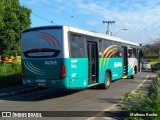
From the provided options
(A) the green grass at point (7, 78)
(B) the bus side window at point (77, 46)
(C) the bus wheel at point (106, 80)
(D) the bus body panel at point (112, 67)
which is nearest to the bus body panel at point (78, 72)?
(B) the bus side window at point (77, 46)

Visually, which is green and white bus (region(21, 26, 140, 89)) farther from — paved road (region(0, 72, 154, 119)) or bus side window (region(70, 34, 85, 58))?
paved road (region(0, 72, 154, 119))

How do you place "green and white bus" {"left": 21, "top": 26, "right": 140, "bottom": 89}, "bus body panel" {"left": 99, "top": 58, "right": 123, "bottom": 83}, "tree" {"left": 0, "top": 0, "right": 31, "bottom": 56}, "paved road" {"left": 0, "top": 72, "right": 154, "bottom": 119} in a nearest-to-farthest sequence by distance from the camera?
"paved road" {"left": 0, "top": 72, "right": 154, "bottom": 119}
"green and white bus" {"left": 21, "top": 26, "right": 140, "bottom": 89}
"bus body panel" {"left": 99, "top": 58, "right": 123, "bottom": 83}
"tree" {"left": 0, "top": 0, "right": 31, "bottom": 56}

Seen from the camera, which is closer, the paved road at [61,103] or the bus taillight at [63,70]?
the paved road at [61,103]

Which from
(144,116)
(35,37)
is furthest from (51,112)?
(35,37)

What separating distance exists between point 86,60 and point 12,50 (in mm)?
14964

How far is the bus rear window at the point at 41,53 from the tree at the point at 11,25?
13.1 metres

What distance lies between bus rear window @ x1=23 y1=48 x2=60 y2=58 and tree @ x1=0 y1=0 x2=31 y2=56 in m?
13.1

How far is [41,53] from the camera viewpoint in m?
13.5

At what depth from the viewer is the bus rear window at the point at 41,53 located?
1313cm

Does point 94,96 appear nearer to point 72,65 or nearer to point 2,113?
point 72,65

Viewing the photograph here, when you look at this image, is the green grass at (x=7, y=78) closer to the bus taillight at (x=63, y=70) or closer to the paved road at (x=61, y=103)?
the paved road at (x=61, y=103)

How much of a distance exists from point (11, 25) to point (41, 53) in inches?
580

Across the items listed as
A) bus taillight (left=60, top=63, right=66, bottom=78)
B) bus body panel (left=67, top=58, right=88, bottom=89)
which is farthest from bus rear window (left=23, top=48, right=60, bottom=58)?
bus body panel (left=67, top=58, right=88, bottom=89)

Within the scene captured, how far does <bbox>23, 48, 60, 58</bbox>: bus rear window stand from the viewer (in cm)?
1313
